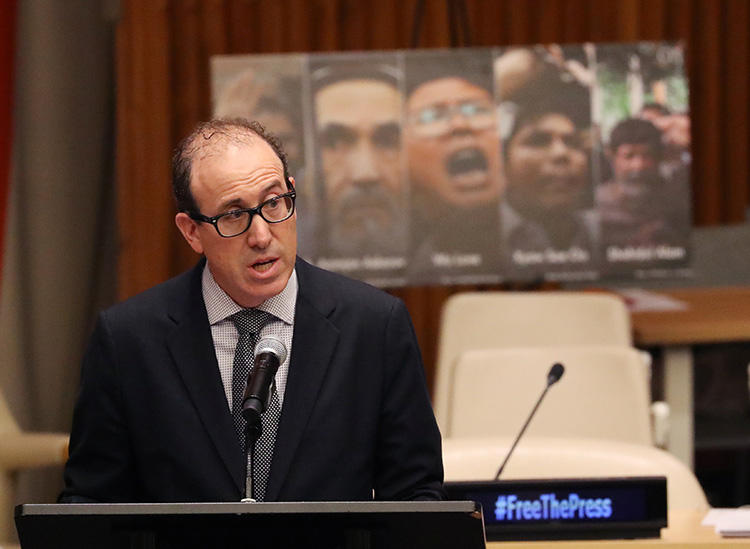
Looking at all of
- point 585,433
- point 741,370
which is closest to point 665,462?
point 585,433

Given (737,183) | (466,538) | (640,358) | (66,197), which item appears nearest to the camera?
(466,538)

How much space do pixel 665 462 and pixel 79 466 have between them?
1.43 meters

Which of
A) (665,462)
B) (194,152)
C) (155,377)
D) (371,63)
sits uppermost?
(371,63)

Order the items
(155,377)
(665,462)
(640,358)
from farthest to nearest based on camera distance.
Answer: (640,358) → (665,462) → (155,377)

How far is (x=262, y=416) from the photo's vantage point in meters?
1.95

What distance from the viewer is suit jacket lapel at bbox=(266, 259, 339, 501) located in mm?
1898

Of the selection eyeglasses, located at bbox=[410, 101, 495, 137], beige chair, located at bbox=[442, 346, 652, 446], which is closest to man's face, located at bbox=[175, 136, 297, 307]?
beige chair, located at bbox=[442, 346, 652, 446]

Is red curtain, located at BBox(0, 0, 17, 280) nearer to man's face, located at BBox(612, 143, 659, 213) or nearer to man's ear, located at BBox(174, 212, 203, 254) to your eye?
man's face, located at BBox(612, 143, 659, 213)

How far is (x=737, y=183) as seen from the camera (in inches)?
234

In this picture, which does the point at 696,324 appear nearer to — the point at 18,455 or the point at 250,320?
the point at 18,455

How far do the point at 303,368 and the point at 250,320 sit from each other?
0.42 feet

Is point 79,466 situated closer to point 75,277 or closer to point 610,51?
point 610,51

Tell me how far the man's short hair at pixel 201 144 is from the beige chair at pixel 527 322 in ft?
7.44

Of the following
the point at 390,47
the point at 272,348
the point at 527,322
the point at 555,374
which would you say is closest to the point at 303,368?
the point at 272,348
